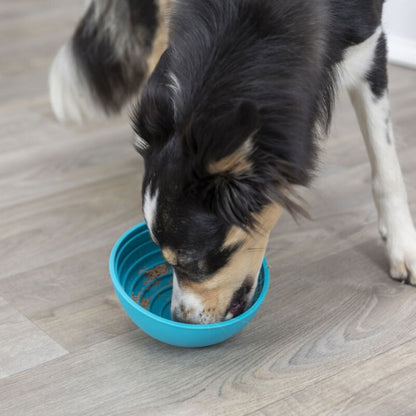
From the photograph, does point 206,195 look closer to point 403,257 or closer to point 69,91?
point 403,257

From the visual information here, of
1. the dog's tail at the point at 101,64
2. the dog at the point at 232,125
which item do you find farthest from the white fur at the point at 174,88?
the dog's tail at the point at 101,64

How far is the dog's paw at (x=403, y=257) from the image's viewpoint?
194cm

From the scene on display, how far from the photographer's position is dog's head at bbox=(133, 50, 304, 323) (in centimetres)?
131

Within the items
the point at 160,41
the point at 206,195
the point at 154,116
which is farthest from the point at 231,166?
the point at 160,41

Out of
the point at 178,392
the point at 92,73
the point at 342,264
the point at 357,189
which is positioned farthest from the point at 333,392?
the point at 92,73

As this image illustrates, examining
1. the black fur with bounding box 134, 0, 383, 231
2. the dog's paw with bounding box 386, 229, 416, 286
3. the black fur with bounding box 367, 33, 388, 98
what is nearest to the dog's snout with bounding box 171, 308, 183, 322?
A: the black fur with bounding box 134, 0, 383, 231

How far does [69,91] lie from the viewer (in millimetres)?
2803

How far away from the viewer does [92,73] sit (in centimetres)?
276

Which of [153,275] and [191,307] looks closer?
[191,307]

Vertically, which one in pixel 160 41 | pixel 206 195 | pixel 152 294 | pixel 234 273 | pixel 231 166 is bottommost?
pixel 152 294

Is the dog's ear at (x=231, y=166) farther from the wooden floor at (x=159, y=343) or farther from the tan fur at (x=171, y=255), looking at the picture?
the wooden floor at (x=159, y=343)

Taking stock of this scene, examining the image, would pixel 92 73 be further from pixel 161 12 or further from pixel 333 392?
pixel 333 392

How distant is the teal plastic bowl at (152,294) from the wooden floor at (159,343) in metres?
0.08

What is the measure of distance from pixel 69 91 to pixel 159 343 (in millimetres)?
1471
